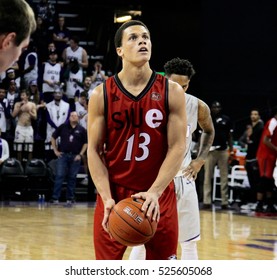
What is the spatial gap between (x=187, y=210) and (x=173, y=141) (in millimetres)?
1516

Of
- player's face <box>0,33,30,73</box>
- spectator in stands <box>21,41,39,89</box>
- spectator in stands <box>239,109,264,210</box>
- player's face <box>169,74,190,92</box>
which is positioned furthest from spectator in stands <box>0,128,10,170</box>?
player's face <box>0,33,30,73</box>

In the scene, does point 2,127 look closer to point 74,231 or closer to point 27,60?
point 27,60

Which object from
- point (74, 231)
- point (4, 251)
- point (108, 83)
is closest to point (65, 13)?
point (74, 231)

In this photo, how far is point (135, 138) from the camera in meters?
4.66

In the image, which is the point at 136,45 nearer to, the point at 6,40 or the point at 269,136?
the point at 6,40

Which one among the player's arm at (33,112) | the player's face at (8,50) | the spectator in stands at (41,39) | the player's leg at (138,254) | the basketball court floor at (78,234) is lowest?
the basketball court floor at (78,234)

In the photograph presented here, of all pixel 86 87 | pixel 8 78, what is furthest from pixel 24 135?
pixel 86 87

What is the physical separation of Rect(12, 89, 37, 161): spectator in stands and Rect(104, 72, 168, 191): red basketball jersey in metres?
11.2

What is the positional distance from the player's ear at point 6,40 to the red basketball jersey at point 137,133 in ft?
6.48

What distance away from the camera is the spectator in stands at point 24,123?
15781 mm

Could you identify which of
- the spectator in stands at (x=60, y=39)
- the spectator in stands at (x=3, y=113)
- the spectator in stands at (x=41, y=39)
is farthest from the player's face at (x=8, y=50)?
the spectator in stands at (x=60, y=39)

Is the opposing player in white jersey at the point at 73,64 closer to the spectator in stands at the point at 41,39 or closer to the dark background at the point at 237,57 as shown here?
the spectator in stands at the point at 41,39

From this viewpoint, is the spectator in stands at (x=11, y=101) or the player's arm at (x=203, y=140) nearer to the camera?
the player's arm at (x=203, y=140)

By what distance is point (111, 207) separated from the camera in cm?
455
